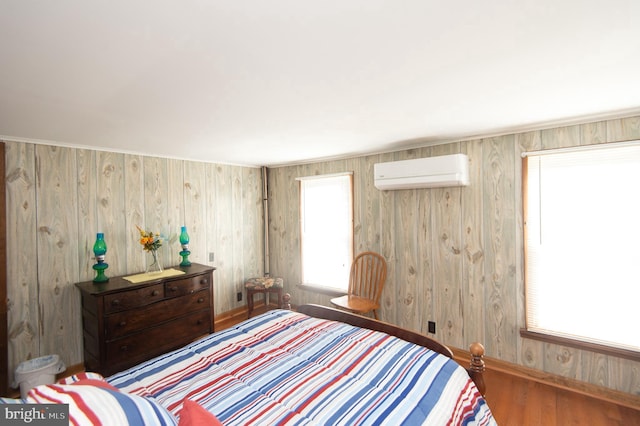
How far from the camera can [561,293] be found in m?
2.48

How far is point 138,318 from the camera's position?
2.82 m

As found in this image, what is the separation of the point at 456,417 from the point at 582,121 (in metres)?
2.39

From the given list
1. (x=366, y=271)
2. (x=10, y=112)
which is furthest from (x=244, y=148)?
(x=366, y=271)

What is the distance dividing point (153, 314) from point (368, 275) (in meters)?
2.32

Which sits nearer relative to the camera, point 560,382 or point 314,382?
point 314,382

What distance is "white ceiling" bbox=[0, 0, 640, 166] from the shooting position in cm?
99

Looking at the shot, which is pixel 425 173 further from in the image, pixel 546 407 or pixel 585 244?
pixel 546 407

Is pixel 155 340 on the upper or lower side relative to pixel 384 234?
lower

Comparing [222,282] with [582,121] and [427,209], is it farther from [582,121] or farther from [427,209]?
[582,121]

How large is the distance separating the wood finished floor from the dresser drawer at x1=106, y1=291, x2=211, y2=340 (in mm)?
2908

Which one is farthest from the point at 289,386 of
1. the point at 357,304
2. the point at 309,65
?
the point at 357,304

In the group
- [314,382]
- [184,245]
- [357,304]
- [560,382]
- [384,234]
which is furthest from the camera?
[184,245]

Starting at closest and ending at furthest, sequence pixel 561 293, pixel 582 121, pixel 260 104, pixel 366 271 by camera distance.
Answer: pixel 260 104 → pixel 582 121 → pixel 561 293 → pixel 366 271

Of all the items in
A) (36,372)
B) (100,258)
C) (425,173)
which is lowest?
(36,372)
